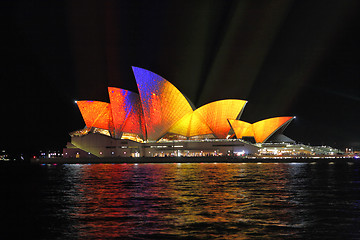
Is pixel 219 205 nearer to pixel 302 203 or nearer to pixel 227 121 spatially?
pixel 302 203

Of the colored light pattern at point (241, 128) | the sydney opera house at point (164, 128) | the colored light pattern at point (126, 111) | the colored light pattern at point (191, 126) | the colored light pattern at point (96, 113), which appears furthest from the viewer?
the colored light pattern at point (241, 128)

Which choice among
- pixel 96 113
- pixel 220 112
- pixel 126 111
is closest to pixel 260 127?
pixel 220 112

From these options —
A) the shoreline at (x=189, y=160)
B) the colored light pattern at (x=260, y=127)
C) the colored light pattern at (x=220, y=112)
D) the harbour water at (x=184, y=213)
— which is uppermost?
the colored light pattern at (x=220, y=112)

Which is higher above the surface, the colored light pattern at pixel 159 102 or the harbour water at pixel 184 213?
the colored light pattern at pixel 159 102

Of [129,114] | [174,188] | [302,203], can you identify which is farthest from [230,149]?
[302,203]

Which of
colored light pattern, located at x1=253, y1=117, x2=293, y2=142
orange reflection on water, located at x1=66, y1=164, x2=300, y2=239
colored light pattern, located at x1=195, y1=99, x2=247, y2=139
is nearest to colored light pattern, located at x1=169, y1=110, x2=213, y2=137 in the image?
colored light pattern, located at x1=195, y1=99, x2=247, y2=139

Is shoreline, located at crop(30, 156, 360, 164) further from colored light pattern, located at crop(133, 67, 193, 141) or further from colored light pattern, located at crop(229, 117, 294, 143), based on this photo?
colored light pattern, located at crop(229, 117, 294, 143)

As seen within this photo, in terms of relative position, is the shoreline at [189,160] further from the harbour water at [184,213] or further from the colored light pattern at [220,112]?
the harbour water at [184,213]

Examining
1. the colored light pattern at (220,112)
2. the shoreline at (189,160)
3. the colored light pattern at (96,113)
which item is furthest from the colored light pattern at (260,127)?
the colored light pattern at (96,113)
